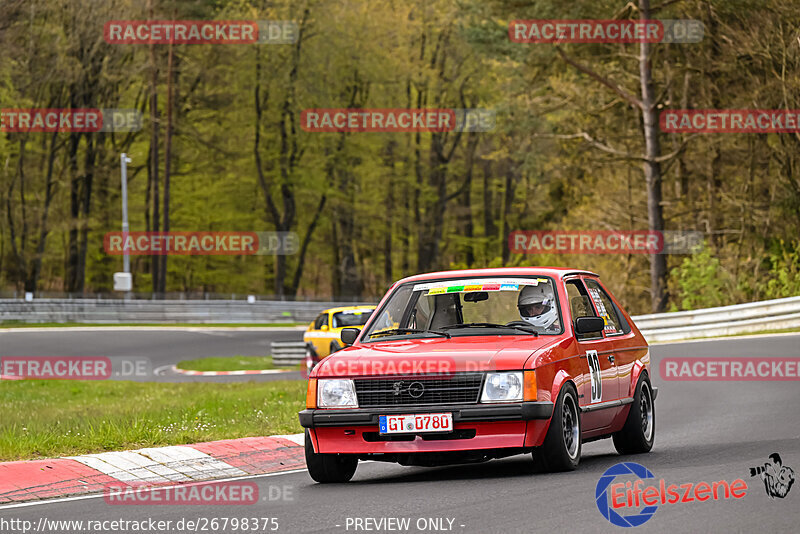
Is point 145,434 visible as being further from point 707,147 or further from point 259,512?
point 707,147

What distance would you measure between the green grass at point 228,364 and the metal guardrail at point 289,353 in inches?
11.9

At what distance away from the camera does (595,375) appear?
33.8 feet

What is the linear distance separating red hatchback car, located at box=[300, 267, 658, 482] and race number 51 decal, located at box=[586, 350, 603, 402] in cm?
1

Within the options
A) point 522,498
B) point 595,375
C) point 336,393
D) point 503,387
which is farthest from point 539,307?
point 522,498

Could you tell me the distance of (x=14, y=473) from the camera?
32.4ft

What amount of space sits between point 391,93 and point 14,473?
212 ft

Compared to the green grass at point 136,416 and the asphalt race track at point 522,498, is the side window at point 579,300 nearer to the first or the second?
the asphalt race track at point 522,498

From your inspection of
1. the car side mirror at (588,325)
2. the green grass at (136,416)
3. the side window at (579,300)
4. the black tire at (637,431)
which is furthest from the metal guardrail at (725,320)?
the car side mirror at (588,325)

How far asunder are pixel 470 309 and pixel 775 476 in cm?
321

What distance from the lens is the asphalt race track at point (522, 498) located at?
7.30 meters

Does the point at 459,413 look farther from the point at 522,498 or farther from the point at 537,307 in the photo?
the point at 537,307

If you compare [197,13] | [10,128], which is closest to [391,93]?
[197,13]

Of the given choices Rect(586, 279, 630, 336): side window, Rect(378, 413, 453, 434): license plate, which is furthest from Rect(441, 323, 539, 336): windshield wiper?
Rect(586, 279, 630, 336): side window

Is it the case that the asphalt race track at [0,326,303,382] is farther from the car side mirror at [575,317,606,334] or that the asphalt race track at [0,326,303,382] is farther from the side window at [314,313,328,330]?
the car side mirror at [575,317,606,334]
